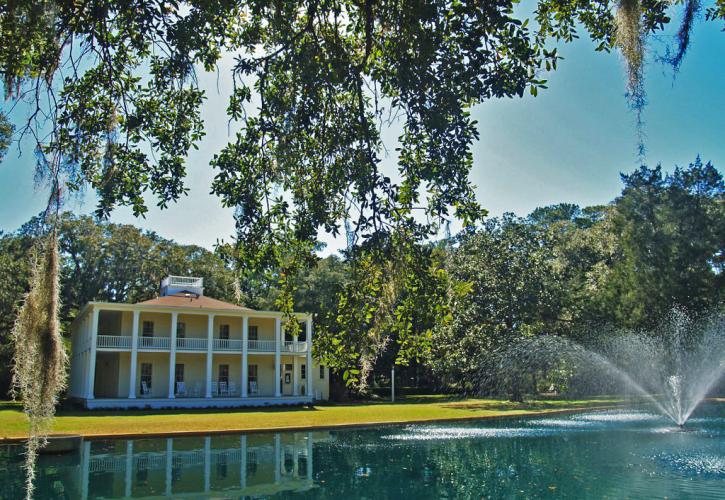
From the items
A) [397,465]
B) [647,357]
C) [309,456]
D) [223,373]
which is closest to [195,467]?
[309,456]

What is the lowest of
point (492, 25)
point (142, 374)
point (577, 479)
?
point (577, 479)

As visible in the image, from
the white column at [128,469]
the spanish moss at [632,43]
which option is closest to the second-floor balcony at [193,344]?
the white column at [128,469]

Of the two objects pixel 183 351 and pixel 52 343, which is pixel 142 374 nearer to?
pixel 183 351

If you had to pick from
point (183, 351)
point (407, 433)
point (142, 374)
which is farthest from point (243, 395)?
point (407, 433)

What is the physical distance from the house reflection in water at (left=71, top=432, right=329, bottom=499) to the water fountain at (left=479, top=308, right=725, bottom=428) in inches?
608

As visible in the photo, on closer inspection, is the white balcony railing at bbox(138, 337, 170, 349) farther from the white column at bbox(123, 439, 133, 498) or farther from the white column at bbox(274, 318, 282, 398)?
the white column at bbox(123, 439, 133, 498)

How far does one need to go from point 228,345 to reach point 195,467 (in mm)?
18616

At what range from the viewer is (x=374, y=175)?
17.0 ft

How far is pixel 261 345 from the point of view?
98.7 ft

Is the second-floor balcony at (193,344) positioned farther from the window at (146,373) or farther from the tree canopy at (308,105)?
the tree canopy at (308,105)

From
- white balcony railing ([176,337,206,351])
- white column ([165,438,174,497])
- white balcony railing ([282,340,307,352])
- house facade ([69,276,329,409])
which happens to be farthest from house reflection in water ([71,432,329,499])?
white balcony railing ([282,340,307,352])

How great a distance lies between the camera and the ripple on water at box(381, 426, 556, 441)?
611 inches

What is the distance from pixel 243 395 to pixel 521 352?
43.6 feet

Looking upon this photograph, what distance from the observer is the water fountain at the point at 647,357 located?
89.7 feet
